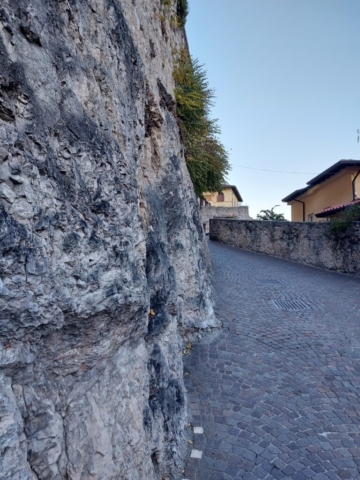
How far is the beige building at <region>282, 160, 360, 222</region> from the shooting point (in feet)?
50.2

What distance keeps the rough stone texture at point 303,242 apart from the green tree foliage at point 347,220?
0.56 feet

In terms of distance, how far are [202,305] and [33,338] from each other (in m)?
4.38

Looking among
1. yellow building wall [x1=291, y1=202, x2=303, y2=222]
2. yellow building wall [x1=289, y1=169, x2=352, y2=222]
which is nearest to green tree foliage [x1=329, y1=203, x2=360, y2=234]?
yellow building wall [x1=289, y1=169, x2=352, y2=222]

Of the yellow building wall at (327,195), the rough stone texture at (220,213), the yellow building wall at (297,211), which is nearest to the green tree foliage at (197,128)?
the yellow building wall at (327,195)

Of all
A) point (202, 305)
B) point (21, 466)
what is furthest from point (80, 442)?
point (202, 305)

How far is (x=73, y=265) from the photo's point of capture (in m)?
2.00

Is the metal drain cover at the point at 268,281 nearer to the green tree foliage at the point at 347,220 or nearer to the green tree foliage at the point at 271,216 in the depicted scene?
the green tree foliage at the point at 347,220

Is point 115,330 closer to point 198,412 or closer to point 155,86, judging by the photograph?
point 198,412

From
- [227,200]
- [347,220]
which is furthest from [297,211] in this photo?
[227,200]

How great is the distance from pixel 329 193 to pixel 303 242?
731 cm

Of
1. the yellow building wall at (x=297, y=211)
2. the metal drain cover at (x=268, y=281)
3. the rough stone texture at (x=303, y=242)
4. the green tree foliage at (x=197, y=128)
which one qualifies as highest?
the green tree foliage at (x=197, y=128)

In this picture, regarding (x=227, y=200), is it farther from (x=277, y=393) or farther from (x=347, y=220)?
(x=277, y=393)

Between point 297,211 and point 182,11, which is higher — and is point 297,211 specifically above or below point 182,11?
below

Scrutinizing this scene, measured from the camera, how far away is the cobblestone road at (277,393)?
2.93 m
